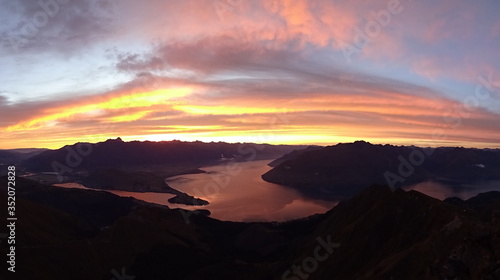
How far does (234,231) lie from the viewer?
124000mm

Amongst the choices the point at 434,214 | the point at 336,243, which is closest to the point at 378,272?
the point at 434,214

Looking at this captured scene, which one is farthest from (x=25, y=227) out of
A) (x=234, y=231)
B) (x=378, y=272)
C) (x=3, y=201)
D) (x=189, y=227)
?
(x=378, y=272)

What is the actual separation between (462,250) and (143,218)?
86.8 metres

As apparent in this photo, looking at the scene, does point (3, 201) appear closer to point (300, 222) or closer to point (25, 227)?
point (25, 227)

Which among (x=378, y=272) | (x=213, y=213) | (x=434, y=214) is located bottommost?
(x=213, y=213)

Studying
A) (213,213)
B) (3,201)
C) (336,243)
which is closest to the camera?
(336,243)

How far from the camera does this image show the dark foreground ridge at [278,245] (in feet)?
136

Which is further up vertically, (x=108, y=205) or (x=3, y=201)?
(x=3, y=201)

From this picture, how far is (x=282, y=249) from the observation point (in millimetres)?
101688

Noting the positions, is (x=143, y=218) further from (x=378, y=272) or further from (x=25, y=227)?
(x=378, y=272)

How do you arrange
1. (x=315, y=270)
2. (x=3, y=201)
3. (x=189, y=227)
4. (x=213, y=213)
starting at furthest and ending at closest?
1. (x=213, y=213)
2. (x=189, y=227)
3. (x=3, y=201)
4. (x=315, y=270)

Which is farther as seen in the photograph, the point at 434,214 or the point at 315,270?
the point at 315,270

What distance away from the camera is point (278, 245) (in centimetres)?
10462

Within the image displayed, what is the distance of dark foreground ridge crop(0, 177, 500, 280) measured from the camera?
41.5 meters
